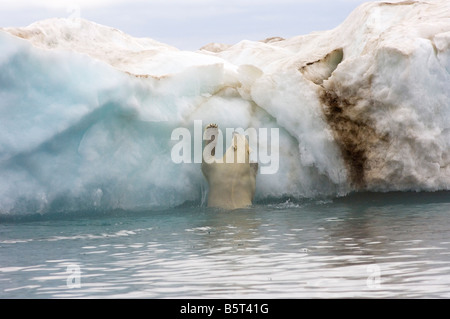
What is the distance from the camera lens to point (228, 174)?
41.3 feet

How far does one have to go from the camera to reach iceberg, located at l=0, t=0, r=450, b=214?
39.9ft

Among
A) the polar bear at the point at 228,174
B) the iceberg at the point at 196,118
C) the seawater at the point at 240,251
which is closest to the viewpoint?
the seawater at the point at 240,251

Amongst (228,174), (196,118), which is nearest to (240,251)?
(228,174)

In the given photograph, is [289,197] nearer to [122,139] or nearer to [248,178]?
[248,178]

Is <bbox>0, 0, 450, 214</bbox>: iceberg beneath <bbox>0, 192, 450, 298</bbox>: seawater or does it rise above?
above

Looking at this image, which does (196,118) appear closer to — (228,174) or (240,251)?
(228,174)

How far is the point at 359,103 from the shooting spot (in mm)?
12906

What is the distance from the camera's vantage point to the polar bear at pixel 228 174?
12578mm

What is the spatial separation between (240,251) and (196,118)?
456 cm

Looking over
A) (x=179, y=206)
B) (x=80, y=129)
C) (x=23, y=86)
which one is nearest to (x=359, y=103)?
(x=179, y=206)

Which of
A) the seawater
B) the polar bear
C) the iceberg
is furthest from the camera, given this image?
the polar bear

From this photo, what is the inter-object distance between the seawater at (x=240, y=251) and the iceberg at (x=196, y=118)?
405 mm

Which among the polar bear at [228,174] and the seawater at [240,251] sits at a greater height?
the polar bear at [228,174]

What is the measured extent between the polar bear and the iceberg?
1.07ft
